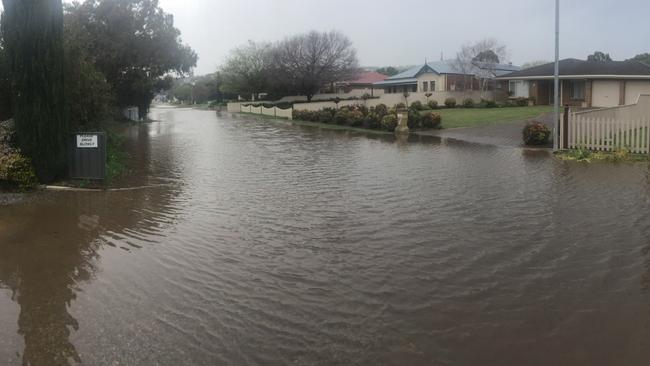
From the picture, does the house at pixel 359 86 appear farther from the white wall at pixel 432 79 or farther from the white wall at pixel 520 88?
the white wall at pixel 520 88

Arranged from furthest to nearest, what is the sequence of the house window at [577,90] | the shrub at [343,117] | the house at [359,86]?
the house at [359,86] < the house window at [577,90] < the shrub at [343,117]

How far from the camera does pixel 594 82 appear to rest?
38062mm

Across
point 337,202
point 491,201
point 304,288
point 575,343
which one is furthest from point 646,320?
point 337,202

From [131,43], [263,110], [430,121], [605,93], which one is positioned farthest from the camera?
[263,110]

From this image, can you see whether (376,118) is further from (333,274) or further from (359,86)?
Answer: (359,86)

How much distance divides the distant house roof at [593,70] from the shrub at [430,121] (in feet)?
50.4

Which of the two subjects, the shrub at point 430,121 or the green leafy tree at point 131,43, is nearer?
the shrub at point 430,121

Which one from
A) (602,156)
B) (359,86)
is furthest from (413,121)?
(359,86)

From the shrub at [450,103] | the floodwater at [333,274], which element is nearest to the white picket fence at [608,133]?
the floodwater at [333,274]

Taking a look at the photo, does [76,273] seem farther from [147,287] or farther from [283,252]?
[283,252]

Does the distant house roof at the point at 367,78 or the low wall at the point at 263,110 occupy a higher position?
the distant house roof at the point at 367,78

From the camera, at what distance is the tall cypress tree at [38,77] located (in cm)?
1085

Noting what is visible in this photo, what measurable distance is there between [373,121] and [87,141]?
62.1ft

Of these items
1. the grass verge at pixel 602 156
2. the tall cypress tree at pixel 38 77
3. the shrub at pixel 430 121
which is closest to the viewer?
the tall cypress tree at pixel 38 77
